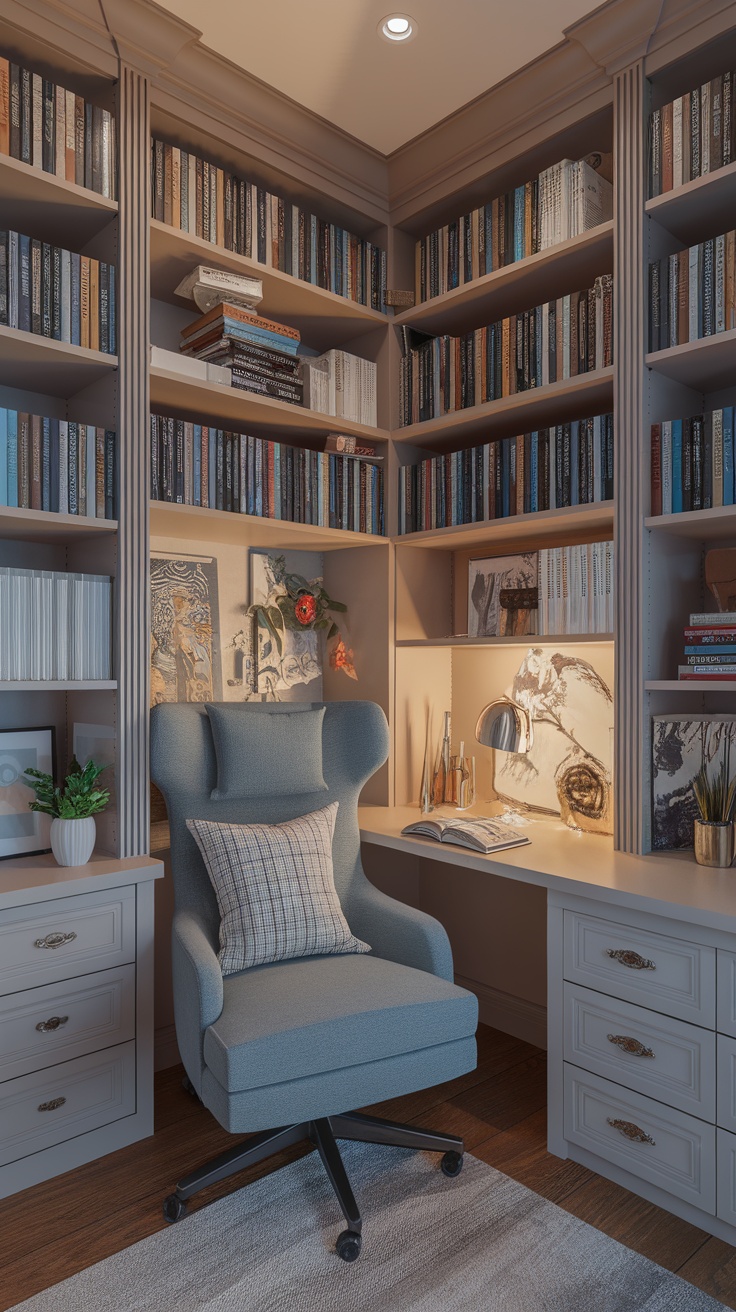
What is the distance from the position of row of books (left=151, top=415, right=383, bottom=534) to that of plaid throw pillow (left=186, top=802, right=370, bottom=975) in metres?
0.94

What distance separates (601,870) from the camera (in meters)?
1.92

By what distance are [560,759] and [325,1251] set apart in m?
1.45

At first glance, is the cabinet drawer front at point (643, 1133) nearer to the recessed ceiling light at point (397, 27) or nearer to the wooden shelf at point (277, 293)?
the wooden shelf at point (277, 293)

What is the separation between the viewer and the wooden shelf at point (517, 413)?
219cm

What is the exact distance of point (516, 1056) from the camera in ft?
8.11

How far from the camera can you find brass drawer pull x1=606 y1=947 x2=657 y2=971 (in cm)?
175

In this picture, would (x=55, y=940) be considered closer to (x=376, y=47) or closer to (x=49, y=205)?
(x=49, y=205)

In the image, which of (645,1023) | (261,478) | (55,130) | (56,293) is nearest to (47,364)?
(56,293)

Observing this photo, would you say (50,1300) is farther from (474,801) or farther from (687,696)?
(687,696)

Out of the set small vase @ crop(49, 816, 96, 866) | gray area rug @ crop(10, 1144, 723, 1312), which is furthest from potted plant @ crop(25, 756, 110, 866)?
gray area rug @ crop(10, 1144, 723, 1312)

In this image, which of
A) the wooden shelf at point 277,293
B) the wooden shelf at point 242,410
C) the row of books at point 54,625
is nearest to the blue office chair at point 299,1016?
the row of books at point 54,625

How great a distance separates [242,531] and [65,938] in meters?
1.24

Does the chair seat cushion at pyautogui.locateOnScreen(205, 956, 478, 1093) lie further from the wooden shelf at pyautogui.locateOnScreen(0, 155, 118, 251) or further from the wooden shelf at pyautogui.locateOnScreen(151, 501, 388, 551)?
the wooden shelf at pyautogui.locateOnScreen(0, 155, 118, 251)

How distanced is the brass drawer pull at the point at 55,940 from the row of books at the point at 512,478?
159 centimetres
